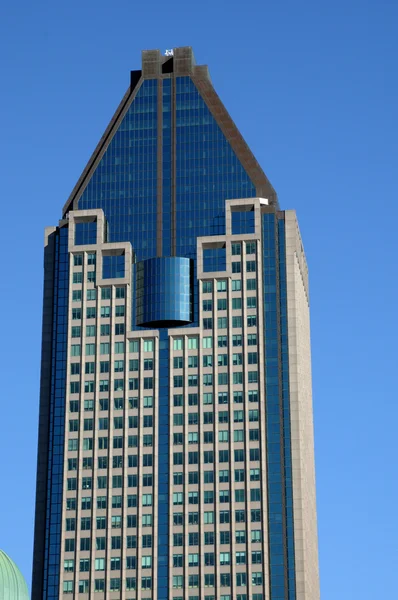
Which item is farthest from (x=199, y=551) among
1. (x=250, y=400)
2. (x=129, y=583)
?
(x=250, y=400)

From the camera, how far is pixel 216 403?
643ft

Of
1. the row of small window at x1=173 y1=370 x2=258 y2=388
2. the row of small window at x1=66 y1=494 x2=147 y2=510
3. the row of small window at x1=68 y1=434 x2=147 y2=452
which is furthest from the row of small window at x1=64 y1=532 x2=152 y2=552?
the row of small window at x1=173 y1=370 x2=258 y2=388

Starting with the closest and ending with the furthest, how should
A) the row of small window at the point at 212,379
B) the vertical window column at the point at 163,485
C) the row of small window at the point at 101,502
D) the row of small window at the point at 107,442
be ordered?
the vertical window column at the point at 163,485
the row of small window at the point at 101,502
the row of small window at the point at 107,442
the row of small window at the point at 212,379

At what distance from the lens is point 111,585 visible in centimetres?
18950

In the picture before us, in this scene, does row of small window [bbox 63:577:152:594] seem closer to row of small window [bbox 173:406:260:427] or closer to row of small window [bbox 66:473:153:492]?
row of small window [bbox 66:473:153:492]

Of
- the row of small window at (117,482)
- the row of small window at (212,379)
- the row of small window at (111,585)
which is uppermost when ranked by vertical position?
the row of small window at (212,379)

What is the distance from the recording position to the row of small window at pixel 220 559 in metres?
188

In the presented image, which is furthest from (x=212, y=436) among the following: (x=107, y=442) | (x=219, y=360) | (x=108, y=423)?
(x=108, y=423)

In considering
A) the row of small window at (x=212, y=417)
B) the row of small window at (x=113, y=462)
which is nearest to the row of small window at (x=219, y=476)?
the row of small window at (x=113, y=462)

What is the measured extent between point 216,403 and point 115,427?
15.0m

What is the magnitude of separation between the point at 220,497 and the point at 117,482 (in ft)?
49.2

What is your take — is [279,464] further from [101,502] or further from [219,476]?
[101,502]

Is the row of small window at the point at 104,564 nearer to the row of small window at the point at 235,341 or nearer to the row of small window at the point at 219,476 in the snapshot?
the row of small window at the point at 219,476

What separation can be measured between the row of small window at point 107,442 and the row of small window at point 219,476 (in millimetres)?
6689
